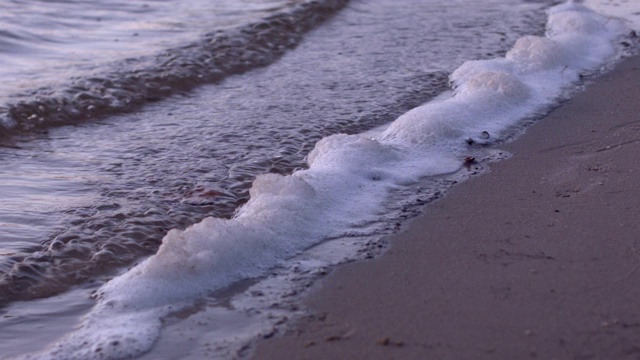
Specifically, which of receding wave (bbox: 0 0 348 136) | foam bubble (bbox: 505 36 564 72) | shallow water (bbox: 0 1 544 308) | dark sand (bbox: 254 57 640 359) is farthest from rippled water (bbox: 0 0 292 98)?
dark sand (bbox: 254 57 640 359)

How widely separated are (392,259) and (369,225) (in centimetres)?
37

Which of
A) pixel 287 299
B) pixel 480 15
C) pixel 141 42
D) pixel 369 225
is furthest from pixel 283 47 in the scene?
pixel 287 299

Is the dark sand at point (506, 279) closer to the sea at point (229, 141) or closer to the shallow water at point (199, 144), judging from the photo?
the sea at point (229, 141)

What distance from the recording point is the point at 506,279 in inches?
109

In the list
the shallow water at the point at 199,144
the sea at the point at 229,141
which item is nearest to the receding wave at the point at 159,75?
the sea at the point at 229,141

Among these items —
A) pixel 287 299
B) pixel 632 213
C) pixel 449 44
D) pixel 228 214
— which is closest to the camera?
pixel 287 299

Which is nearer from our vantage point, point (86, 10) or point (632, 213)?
point (632, 213)

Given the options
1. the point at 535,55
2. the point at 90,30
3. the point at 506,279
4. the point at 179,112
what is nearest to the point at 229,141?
the point at 179,112

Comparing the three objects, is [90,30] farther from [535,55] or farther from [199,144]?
[535,55]

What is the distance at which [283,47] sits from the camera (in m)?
7.21

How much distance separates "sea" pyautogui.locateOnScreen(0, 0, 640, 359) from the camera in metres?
2.84

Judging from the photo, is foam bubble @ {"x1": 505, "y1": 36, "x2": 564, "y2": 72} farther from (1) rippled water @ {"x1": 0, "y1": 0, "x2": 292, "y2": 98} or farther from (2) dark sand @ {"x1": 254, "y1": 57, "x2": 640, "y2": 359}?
(1) rippled water @ {"x1": 0, "y1": 0, "x2": 292, "y2": 98}

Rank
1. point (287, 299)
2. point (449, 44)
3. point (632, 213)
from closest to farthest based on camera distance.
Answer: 1. point (287, 299)
2. point (632, 213)
3. point (449, 44)

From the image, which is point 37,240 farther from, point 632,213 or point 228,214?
point 632,213
